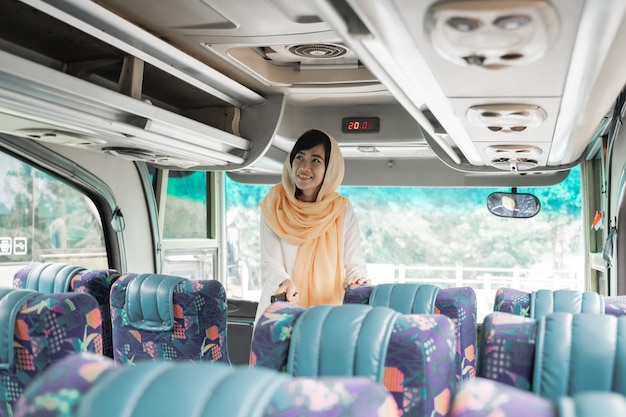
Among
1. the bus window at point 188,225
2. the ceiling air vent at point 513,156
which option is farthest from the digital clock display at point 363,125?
the bus window at point 188,225

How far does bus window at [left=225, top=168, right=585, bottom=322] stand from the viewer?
10188mm

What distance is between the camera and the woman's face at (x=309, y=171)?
3.68 m

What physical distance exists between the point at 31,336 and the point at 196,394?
124 cm

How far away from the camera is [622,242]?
4711 millimetres

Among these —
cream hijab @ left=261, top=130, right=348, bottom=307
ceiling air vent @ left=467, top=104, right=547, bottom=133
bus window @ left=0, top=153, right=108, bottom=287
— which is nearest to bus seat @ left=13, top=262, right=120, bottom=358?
bus window @ left=0, top=153, right=108, bottom=287

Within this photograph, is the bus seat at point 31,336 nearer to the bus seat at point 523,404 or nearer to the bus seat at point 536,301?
the bus seat at point 523,404

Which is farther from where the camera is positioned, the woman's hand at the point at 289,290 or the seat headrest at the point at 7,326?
the woman's hand at the point at 289,290

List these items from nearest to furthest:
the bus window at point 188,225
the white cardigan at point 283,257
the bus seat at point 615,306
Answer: the bus seat at point 615,306
the white cardigan at point 283,257
the bus window at point 188,225

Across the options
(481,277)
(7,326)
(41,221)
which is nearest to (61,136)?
(41,221)

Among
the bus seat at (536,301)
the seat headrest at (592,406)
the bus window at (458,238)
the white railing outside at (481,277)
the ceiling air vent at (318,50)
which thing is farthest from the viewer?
the white railing outside at (481,277)

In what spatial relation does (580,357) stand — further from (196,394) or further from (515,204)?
(515,204)

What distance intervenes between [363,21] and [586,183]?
528 cm

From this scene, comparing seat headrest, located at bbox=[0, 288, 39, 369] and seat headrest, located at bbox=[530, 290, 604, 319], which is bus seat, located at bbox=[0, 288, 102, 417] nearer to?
seat headrest, located at bbox=[0, 288, 39, 369]

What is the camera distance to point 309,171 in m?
3.69
